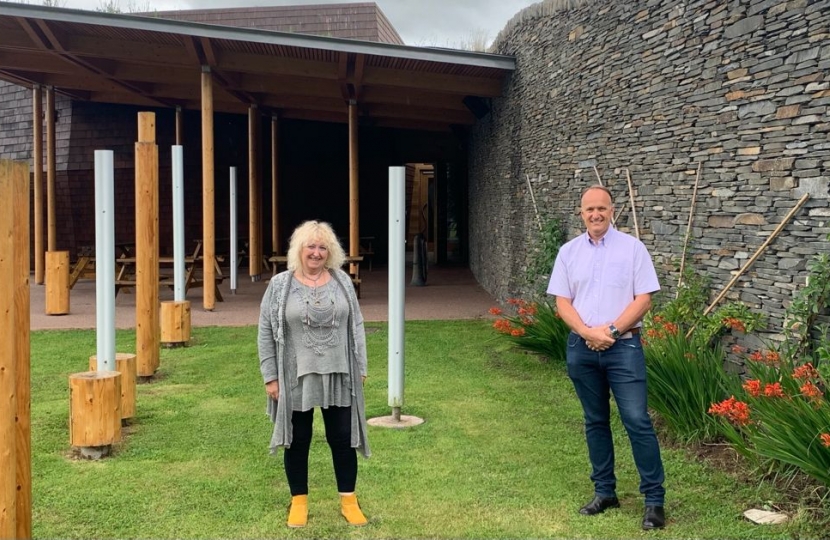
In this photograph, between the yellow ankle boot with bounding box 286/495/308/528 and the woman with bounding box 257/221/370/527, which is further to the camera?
the yellow ankle boot with bounding box 286/495/308/528

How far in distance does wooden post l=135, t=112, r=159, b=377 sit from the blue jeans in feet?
11.9

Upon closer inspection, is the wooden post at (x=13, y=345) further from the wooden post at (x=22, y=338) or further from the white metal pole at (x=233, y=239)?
the white metal pole at (x=233, y=239)

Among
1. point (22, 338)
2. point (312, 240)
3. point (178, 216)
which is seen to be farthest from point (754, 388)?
point (178, 216)

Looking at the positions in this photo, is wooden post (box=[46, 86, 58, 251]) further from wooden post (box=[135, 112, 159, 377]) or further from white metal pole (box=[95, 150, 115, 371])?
white metal pole (box=[95, 150, 115, 371])

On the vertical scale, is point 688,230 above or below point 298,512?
above

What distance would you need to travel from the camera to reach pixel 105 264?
16.0 feet

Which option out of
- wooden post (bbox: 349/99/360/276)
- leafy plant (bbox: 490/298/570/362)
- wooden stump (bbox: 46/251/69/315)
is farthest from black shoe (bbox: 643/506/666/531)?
wooden post (bbox: 349/99/360/276)

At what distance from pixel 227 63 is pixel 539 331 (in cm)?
613

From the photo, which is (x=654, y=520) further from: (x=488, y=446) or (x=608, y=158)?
(x=608, y=158)

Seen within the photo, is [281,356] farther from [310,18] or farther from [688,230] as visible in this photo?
[310,18]

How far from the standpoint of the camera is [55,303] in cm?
1018

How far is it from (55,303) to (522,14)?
6976mm

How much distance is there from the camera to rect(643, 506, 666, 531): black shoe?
133 inches

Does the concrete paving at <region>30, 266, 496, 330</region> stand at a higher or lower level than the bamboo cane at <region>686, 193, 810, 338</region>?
lower
